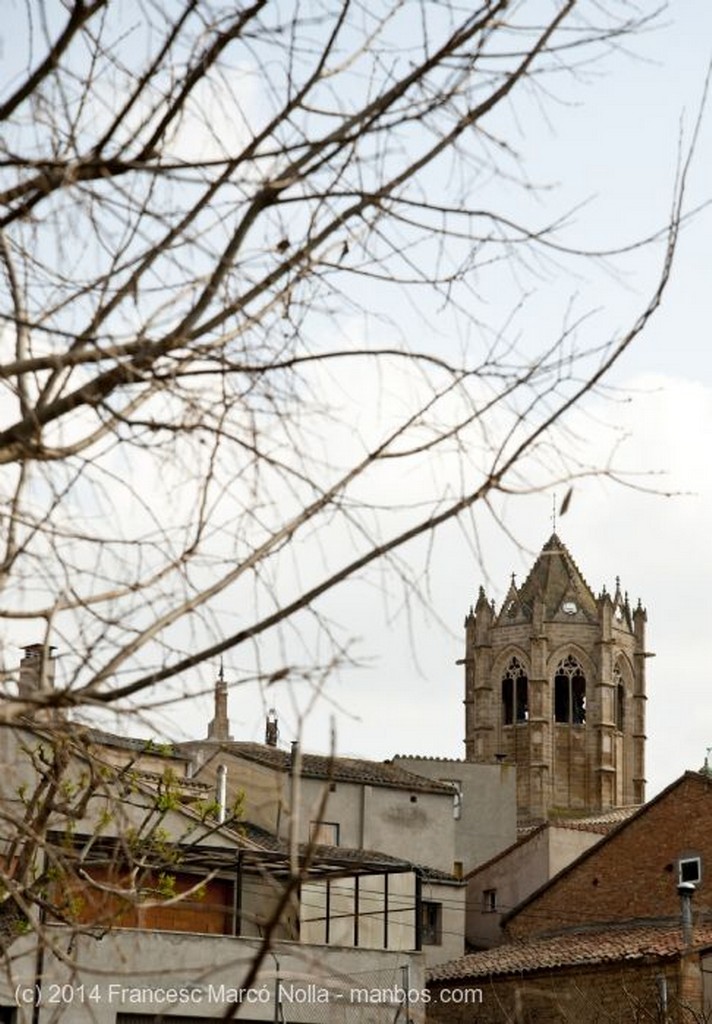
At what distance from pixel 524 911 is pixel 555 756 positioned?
5457cm

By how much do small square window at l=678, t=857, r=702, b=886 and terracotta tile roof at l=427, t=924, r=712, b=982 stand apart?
1.08m

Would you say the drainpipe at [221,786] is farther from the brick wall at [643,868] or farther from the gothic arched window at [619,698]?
the gothic arched window at [619,698]

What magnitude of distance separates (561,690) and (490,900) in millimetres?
51706

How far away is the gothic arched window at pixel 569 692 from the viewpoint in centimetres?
9512

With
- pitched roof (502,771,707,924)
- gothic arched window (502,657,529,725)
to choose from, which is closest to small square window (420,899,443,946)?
pitched roof (502,771,707,924)

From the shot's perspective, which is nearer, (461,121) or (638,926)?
(461,121)

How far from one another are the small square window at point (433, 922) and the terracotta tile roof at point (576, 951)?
190cm

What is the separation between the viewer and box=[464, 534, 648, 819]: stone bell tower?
94.0 meters

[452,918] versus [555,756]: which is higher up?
[555,756]

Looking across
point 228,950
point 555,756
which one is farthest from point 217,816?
point 555,756

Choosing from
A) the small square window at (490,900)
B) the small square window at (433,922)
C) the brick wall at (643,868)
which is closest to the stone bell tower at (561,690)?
the small square window at (490,900)

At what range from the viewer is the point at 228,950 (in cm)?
2705

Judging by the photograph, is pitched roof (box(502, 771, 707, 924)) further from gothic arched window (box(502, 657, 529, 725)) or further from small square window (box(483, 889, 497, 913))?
gothic arched window (box(502, 657, 529, 725))

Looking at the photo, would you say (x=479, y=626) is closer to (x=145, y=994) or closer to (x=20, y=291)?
(x=145, y=994)
